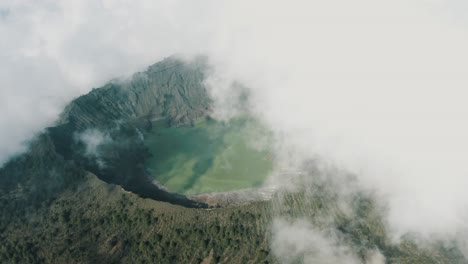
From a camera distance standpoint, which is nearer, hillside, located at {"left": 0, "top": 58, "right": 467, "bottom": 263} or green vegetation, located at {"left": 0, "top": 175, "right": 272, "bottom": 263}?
hillside, located at {"left": 0, "top": 58, "right": 467, "bottom": 263}

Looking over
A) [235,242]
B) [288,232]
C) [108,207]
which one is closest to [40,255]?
[108,207]

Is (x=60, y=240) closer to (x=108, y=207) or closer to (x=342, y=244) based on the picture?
(x=108, y=207)

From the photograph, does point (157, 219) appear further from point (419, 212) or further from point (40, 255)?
point (419, 212)

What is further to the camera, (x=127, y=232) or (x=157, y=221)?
(x=157, y=221)

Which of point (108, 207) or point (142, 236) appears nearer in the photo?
point (142, 236)

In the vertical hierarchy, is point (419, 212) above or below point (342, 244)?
above

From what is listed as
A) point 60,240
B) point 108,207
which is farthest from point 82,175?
point 60,240

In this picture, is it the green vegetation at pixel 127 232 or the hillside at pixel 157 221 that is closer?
the hillside at pixel 157 221

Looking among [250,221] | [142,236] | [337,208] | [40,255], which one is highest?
[337,208]

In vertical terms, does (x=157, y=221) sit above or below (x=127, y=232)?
above

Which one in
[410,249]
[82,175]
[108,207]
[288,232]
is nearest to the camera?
[410,249]

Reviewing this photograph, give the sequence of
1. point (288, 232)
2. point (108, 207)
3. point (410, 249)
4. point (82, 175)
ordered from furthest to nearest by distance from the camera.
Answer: point (82, 175) < point (108, 207) < point (288, 232) < point (410, 249)
